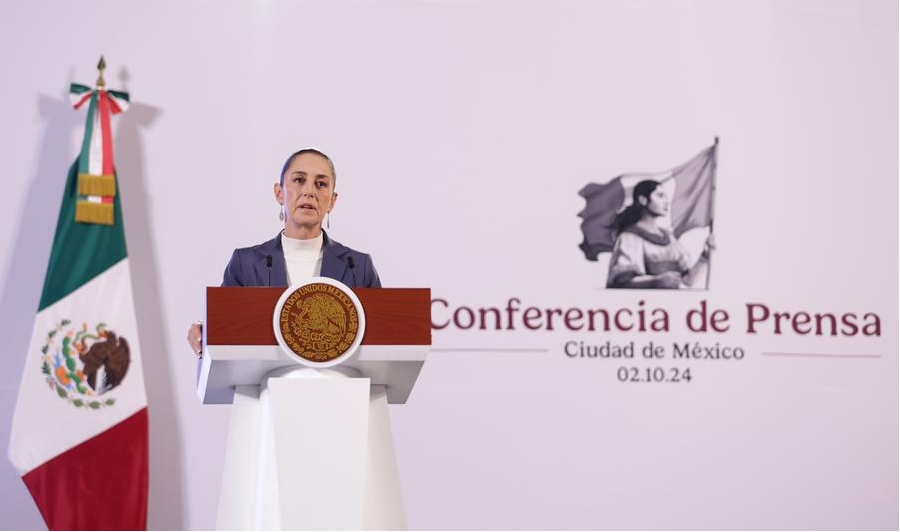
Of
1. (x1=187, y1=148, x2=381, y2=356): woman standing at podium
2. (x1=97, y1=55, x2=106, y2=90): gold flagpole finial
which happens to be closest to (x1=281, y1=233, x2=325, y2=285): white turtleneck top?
(x1=187, y1=148, x2=381, y2=356): woman standing at podium

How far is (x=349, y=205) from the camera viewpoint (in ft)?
17.1

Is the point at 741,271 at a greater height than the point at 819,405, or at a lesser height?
greater

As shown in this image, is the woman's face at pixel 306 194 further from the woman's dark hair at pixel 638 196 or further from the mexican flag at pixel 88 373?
the woman's dark hair at pixel 638 196

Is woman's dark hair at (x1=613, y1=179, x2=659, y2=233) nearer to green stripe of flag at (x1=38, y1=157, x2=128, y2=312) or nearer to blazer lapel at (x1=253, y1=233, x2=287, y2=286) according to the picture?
green stripe of flag at (x1=38, y1=157, x2=128, y2=312)

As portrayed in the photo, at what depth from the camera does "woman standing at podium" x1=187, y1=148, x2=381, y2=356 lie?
3.22 metres

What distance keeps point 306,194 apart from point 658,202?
2.58 meters

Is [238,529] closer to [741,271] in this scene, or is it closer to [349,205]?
[349,205]

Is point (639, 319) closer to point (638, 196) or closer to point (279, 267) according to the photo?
point (638, 196)

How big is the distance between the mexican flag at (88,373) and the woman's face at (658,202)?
96.9 inches

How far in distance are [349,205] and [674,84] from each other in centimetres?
169

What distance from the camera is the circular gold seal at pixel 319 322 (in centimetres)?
278

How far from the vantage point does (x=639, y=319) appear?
529 centimetres

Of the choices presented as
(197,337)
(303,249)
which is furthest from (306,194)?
(197,337)

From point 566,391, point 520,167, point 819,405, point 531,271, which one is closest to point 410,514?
point 566,391
